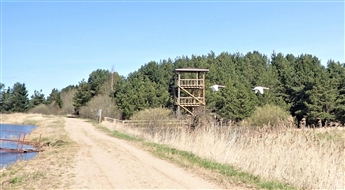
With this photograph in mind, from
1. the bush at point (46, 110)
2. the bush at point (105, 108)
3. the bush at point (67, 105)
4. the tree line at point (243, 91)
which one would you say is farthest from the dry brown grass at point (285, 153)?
the bush at point (46, 110)

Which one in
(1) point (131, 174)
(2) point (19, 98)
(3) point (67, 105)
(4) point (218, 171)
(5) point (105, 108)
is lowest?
(1) point (131, 174)

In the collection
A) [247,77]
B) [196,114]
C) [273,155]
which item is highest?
[247,77]

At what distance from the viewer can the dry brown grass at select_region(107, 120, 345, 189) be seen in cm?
886

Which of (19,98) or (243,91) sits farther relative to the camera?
(19,98)

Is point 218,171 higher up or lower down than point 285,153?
lower down

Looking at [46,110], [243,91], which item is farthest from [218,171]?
[46,110]

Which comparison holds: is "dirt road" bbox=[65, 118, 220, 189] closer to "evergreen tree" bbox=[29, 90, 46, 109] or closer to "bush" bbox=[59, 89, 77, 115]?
"bush" bbox=[59, 89, 77, 115]

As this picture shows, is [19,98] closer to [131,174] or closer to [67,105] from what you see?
[67,105]

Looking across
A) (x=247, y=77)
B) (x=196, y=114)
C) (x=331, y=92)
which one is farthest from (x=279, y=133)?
(x=247, y=77)

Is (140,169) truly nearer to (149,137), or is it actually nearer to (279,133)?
(279,133)

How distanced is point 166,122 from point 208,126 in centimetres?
1024

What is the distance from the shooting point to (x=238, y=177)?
9.63 meters

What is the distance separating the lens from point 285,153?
34.3 feet

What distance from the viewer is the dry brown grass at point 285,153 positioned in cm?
886
